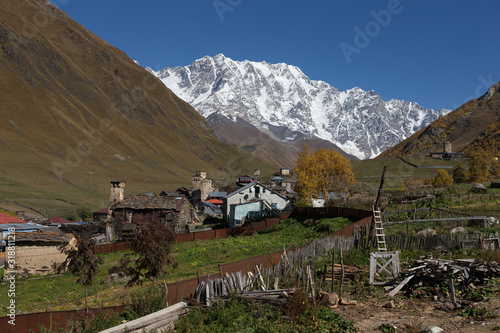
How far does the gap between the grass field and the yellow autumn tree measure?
18.3m

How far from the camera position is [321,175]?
66812 mm

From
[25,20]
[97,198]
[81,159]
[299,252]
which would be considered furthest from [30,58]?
[299,252]

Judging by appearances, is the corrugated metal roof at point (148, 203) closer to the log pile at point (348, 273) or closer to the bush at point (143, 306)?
the bush at point (143, 306)

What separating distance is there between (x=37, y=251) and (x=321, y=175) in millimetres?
47003

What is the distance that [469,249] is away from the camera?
69.9 feet

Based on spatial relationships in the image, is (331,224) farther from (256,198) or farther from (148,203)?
(148,203)

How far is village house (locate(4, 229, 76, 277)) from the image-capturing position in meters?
29.0

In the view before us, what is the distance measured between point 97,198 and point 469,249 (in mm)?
89456

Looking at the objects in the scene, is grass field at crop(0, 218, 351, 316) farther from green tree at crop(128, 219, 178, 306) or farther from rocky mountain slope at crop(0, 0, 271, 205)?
rocky mountain slope at crop(0, 0, 271, 205)

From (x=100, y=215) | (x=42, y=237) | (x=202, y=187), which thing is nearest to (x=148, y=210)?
(x=100, y=215)

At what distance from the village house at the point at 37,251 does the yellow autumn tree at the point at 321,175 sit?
38.6 m

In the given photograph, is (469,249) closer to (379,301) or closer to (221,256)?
(379,301)

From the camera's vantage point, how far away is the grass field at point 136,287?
20.0 metres

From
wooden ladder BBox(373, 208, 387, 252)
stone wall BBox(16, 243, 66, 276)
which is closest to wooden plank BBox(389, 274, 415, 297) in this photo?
wooden ladder BBox(373, 208, 387, 252)
